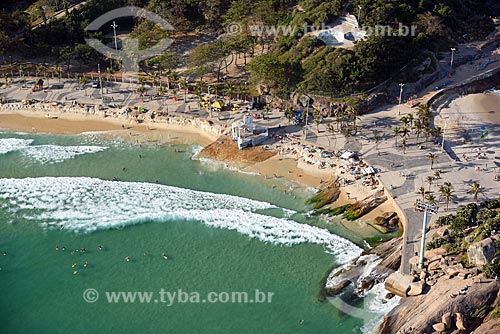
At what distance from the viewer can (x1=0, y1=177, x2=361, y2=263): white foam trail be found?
211ft

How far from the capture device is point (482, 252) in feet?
174

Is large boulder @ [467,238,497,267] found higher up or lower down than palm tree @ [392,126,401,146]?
lower down

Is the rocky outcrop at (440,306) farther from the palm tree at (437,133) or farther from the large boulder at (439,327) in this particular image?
the palm tree at (437,133)

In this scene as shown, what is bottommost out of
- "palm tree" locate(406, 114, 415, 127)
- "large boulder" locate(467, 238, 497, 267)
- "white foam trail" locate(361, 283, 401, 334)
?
"white foam trail" locate(361, 283, 401, 334)

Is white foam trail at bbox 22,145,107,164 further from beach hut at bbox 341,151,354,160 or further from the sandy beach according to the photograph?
beach hut at bbox 341,151,354,160

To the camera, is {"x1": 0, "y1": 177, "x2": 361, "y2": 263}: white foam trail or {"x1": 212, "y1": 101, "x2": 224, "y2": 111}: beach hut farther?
{"x1": 212, "y1": 101, "x2": 224, "y2": 111}: beach hut

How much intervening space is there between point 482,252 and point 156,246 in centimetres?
3288

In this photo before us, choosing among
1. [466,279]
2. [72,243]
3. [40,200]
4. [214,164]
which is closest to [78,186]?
[40,200]

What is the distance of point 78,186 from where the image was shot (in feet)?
244

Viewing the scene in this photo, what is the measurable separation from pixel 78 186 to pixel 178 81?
102ft

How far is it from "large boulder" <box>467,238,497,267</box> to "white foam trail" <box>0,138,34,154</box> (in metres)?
62.9

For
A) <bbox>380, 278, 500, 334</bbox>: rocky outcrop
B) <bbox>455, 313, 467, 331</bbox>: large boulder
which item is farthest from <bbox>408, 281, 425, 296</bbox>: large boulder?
<bbox>455, 313, 467, 331</bbox>: large boulder

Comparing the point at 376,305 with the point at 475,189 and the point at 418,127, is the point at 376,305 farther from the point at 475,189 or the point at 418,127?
the point at 418,127

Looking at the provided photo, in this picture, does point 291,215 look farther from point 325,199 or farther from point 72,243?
point 72,243
